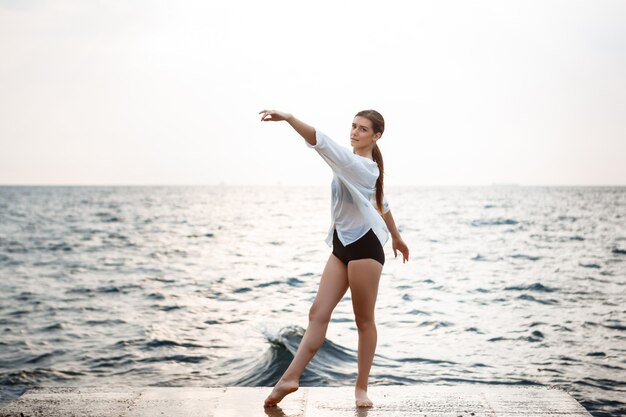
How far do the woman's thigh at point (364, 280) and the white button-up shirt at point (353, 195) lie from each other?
0.17 meters

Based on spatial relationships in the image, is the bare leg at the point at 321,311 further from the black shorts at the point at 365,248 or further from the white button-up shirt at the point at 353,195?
the white button-up shirt at the point at 353,195

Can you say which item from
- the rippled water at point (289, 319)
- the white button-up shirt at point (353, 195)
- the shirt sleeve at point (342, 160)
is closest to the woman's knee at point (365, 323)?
the white button-up shirt at point (353, 195)

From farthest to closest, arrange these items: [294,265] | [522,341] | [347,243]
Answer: [294,265] < [522,341] < [347,243]

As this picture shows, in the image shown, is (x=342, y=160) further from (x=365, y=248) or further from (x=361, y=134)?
(x=365, y=248)

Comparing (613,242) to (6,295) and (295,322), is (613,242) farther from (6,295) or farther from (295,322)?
(6,295)

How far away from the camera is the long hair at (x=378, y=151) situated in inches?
193

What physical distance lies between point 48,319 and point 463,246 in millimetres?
23495

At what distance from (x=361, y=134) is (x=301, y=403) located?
82.0 inches

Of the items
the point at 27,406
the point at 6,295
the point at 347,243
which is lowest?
the point at 6,295

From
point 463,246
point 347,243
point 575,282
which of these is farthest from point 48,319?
point 463,246

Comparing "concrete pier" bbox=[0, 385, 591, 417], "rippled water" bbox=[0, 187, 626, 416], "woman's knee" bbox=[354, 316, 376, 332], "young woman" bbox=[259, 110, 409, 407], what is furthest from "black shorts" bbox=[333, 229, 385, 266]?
"rippled water" bbox=[0, 187, 626, 416]

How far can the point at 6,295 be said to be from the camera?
18.0 m

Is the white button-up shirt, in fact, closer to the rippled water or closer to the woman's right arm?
the woman's right arm

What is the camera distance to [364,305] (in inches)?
197
